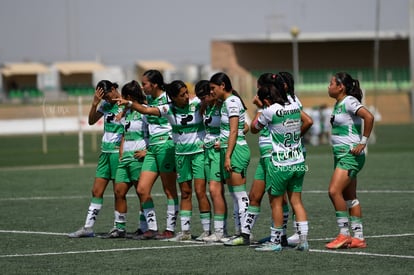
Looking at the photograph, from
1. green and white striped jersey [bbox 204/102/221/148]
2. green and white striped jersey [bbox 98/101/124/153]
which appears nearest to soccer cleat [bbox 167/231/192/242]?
green and white striped jersey [bbox 204/102/221/148]

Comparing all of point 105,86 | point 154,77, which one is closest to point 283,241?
point 154,77

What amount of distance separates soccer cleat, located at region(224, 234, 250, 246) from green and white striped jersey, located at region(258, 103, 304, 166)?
4.09ft

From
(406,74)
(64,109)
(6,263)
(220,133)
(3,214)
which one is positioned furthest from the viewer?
(406,74)

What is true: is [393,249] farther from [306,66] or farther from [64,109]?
[306,66]

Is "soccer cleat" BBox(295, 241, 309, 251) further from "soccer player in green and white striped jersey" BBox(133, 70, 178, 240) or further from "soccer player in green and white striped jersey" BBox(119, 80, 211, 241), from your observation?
"soccer player in green and white striped jersey" BBox(133, 70, 178, 240)

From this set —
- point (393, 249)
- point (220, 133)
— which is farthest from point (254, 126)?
point (393, 249)

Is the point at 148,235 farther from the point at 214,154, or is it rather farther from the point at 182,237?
the point at 214,154

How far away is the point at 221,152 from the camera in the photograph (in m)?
14.4

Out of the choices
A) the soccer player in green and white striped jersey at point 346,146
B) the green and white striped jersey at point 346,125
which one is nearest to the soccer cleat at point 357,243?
the soccer player in green and white striped jersey at point 346,146

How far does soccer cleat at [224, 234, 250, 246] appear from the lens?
13922 mm

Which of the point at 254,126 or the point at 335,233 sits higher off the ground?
the point at 254,126

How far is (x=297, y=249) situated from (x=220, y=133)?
6.79ft

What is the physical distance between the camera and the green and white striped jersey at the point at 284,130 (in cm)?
1327

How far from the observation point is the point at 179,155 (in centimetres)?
1470
